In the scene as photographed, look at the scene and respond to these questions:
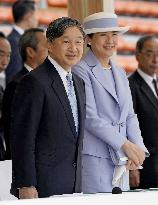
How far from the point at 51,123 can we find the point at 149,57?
1.81 metres

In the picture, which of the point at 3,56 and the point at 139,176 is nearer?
the point at 139,176

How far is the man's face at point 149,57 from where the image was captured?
4.80 m

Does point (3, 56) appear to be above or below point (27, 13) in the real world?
below

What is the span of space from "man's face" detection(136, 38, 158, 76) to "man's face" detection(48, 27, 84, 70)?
1.52m

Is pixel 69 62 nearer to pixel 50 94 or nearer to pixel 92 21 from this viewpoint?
pixel 50 94

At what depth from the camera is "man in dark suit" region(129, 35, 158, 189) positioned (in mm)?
4492

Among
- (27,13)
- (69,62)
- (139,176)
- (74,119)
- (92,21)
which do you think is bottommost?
(139,176)

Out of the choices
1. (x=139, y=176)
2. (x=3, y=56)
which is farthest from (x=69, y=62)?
(x=3, y=56)

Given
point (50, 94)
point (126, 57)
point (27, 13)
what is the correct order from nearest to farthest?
point (50, 94) < point (27, 13) < point (126, 57)

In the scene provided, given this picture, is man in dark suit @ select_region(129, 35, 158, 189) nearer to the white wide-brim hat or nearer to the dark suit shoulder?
the dark suit shoulder

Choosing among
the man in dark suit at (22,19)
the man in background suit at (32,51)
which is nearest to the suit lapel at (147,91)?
the man in background suit at (32,51)

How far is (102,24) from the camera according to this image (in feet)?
12.2

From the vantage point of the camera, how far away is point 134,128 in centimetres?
375

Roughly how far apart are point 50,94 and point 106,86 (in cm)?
55
